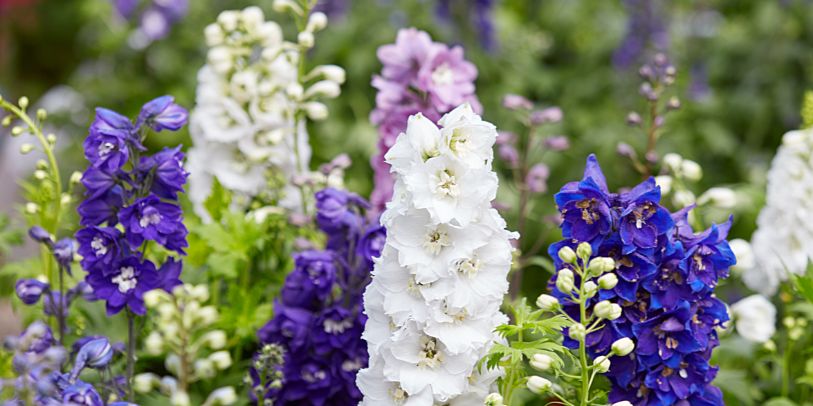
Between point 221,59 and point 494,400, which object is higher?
point 221,59

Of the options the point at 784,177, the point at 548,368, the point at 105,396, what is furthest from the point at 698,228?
the point at 105,396

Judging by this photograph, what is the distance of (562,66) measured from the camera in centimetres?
630

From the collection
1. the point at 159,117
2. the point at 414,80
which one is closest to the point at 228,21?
the point at 414,80

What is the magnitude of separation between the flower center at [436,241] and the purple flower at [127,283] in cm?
68

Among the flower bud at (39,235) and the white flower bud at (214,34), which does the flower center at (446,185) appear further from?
the white flower bud at (214,34)

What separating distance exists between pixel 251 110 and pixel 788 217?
1722 mm

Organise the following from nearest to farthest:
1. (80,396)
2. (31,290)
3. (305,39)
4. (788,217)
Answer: (80,396), (31,290), (305,39), (788,217)

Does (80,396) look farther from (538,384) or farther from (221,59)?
(221,59)

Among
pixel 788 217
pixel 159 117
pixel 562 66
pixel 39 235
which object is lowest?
pixel 39 235

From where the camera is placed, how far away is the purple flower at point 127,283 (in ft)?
7.37

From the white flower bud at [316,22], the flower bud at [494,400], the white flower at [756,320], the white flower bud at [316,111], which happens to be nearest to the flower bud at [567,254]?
the flower bud at [494,400]

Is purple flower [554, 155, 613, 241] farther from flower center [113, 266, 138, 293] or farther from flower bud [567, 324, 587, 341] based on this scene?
flower center [113, 266, 138, 293]

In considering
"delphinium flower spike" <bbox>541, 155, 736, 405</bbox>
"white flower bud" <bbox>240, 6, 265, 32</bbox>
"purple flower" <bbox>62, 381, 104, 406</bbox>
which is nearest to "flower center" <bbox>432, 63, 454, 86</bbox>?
"white flower bud" <bbox>240, 6, 265, 32</bbox>

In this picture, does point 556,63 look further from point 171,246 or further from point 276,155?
point 171,246
